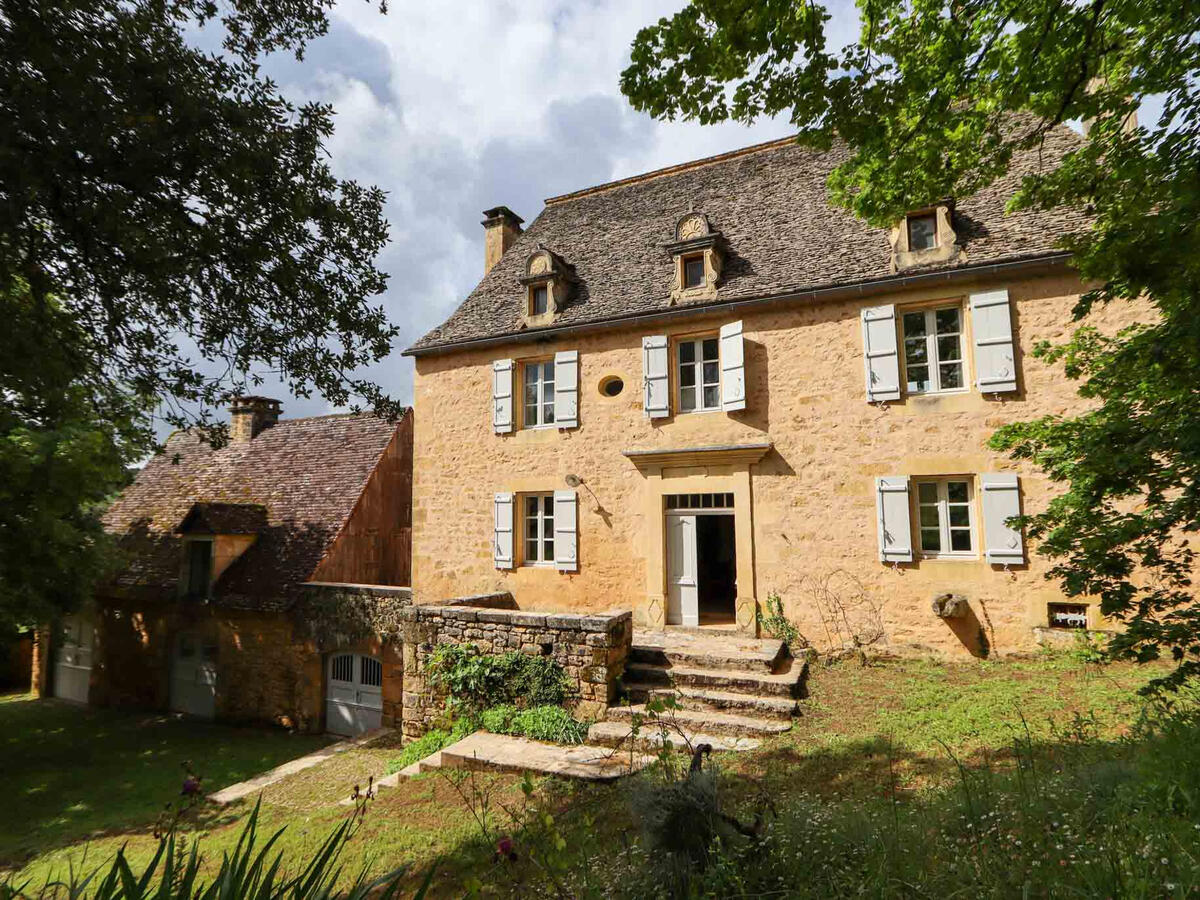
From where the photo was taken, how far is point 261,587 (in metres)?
13.2

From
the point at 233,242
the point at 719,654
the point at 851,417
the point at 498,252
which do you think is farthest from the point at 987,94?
the point at 498,252

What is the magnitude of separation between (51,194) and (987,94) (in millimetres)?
6657

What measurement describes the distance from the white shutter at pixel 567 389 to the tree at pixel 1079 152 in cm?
644

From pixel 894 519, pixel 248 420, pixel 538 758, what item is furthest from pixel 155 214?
pixel 248 420

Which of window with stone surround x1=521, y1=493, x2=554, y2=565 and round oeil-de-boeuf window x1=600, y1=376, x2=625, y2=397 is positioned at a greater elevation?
round oeil-de-boeuf window x1=600, y1=376, x2=625, y2=397

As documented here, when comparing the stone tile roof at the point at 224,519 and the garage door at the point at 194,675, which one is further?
the stone tile roof at the point at 224,519

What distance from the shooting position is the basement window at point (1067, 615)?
316 inches

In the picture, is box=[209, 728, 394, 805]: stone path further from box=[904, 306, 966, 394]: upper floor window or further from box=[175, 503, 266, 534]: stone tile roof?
box=[904, 306, 966, 394]: upper floor window

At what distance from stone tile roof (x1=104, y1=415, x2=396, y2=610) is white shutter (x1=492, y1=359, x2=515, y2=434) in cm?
469

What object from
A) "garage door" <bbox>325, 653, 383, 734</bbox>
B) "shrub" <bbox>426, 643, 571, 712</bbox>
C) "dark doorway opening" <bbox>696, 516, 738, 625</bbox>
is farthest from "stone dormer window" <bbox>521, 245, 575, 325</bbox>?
"garage door" <bbox>325, 653, 383, 734</bbox>

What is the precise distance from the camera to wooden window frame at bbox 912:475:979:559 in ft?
28.2

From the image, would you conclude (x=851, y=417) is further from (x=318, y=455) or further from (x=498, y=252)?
(x=318, y=455)

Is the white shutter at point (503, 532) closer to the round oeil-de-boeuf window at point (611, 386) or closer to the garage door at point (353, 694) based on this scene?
the round oeil-de-boeuf window at point (611, 386)

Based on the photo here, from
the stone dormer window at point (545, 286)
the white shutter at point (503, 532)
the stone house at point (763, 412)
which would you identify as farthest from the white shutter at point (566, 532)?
the stone dormer window at point (545, 286)
